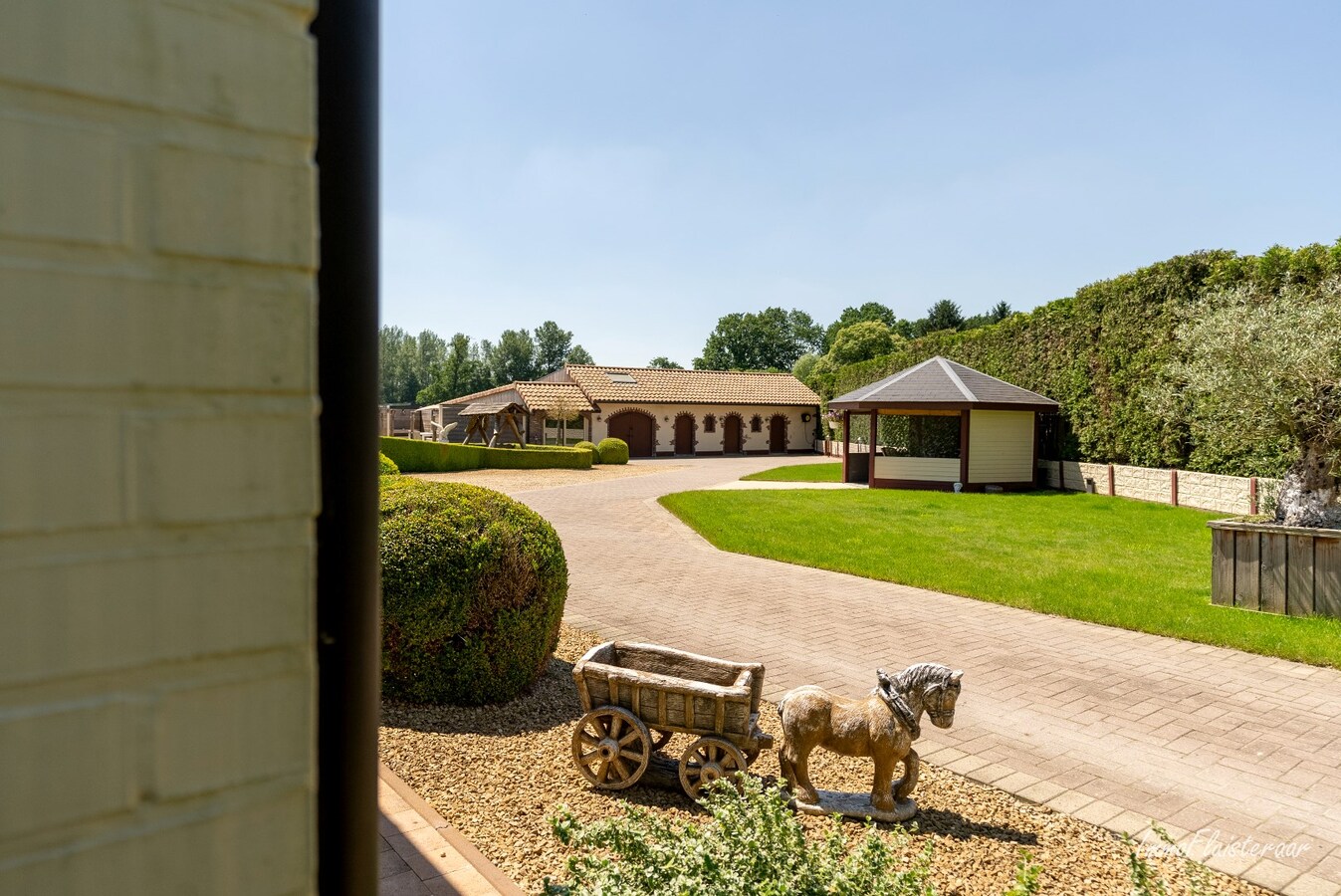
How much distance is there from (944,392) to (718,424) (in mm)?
21945

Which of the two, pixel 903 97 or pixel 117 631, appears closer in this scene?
pixel 117 631

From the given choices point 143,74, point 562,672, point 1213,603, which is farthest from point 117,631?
point 1213,603

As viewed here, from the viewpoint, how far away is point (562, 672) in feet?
20.4

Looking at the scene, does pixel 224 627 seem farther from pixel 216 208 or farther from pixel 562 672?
pixel 562 672

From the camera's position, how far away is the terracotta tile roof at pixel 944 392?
21.2 metres

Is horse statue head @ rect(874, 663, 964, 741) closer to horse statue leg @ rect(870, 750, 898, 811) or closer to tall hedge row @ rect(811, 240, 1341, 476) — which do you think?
horse statue leg @ rect(870, 750, 898, 811)

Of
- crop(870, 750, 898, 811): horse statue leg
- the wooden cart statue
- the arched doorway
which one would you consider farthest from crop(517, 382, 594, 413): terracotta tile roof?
crop(870, 750, 898, 811): horse statue leg

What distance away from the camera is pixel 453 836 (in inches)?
142

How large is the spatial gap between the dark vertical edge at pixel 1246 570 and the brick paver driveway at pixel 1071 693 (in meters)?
1.70

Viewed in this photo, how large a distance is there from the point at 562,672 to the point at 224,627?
5.53 meters

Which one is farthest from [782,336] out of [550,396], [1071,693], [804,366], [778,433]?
[1071,693]

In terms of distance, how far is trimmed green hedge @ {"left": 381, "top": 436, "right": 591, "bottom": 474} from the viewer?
93.2ft

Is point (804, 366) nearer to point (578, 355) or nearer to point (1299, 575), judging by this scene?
point (578, 355)

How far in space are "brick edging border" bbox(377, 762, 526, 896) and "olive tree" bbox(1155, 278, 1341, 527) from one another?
31.2 ft
